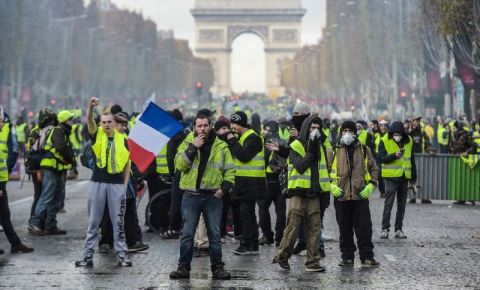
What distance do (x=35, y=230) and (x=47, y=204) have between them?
405 millimetres

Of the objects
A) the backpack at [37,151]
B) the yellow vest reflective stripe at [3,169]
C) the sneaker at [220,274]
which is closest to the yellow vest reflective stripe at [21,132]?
the backpack at [37,151]

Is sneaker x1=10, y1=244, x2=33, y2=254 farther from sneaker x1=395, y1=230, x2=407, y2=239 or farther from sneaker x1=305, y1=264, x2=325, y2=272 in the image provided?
sneaker x1=395, y1=230, x2=407, y2=239

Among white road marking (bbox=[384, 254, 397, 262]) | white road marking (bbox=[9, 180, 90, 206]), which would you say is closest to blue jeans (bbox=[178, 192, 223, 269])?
white road marking (bbox=[384, 254, 397, 262])

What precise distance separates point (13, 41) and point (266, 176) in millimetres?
56055

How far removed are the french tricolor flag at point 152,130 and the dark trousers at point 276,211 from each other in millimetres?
1955

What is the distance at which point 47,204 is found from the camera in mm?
18188

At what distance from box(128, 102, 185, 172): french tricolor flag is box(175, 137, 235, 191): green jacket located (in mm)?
1515

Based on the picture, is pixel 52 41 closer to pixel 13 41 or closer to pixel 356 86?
pixel 13 41

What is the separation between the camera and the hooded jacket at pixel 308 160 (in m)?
13.8

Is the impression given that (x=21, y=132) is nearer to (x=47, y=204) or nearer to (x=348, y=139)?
(x=47, y=204)

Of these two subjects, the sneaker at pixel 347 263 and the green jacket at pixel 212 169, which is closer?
the green jacket at pixel 212 169

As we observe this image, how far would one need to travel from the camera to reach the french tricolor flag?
48.7ft

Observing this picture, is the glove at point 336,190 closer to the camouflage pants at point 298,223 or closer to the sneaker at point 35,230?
the camouflage pants at point 298,223

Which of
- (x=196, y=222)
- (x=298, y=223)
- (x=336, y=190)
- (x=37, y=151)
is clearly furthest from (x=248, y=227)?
(x=37, y=151)
